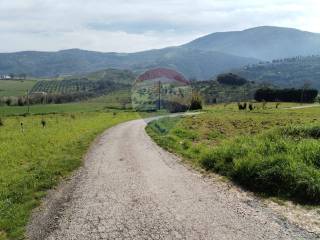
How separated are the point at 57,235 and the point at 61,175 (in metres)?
7.33

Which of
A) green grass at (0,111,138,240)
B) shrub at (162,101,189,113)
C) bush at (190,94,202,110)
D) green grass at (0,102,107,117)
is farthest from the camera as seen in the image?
green grass at (0,102,107,117)

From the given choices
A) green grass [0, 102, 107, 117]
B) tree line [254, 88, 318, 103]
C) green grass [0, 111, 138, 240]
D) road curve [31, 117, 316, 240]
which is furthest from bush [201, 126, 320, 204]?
tree line [254, 88, 318, 103]

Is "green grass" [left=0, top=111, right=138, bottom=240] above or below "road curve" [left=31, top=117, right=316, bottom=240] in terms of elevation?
below

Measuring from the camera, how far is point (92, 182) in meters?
14.6

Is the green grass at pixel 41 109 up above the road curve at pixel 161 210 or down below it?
below

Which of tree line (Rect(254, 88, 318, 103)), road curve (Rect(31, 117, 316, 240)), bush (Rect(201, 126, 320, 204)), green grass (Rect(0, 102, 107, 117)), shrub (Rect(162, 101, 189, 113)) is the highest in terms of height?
bush (Rect(201, 126, 320, 204))

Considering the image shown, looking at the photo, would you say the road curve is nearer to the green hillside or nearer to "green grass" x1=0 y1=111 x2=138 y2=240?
"green grass" x1=0 y1=111 x2=138 y2=240

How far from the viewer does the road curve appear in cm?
905

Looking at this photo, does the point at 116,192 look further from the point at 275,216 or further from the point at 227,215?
the point at 275,216

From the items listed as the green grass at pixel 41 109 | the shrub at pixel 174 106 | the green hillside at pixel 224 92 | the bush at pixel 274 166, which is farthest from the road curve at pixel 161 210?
the green hillside at pixel 224 92

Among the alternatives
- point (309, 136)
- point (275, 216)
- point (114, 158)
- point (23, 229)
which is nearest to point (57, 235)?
point (23, 229)

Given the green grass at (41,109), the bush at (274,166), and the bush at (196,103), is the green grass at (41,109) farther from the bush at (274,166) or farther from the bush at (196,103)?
the bush at (274,166)

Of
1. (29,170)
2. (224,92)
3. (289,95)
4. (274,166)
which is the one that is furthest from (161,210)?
(224,92)

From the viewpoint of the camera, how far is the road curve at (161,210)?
356 inches
